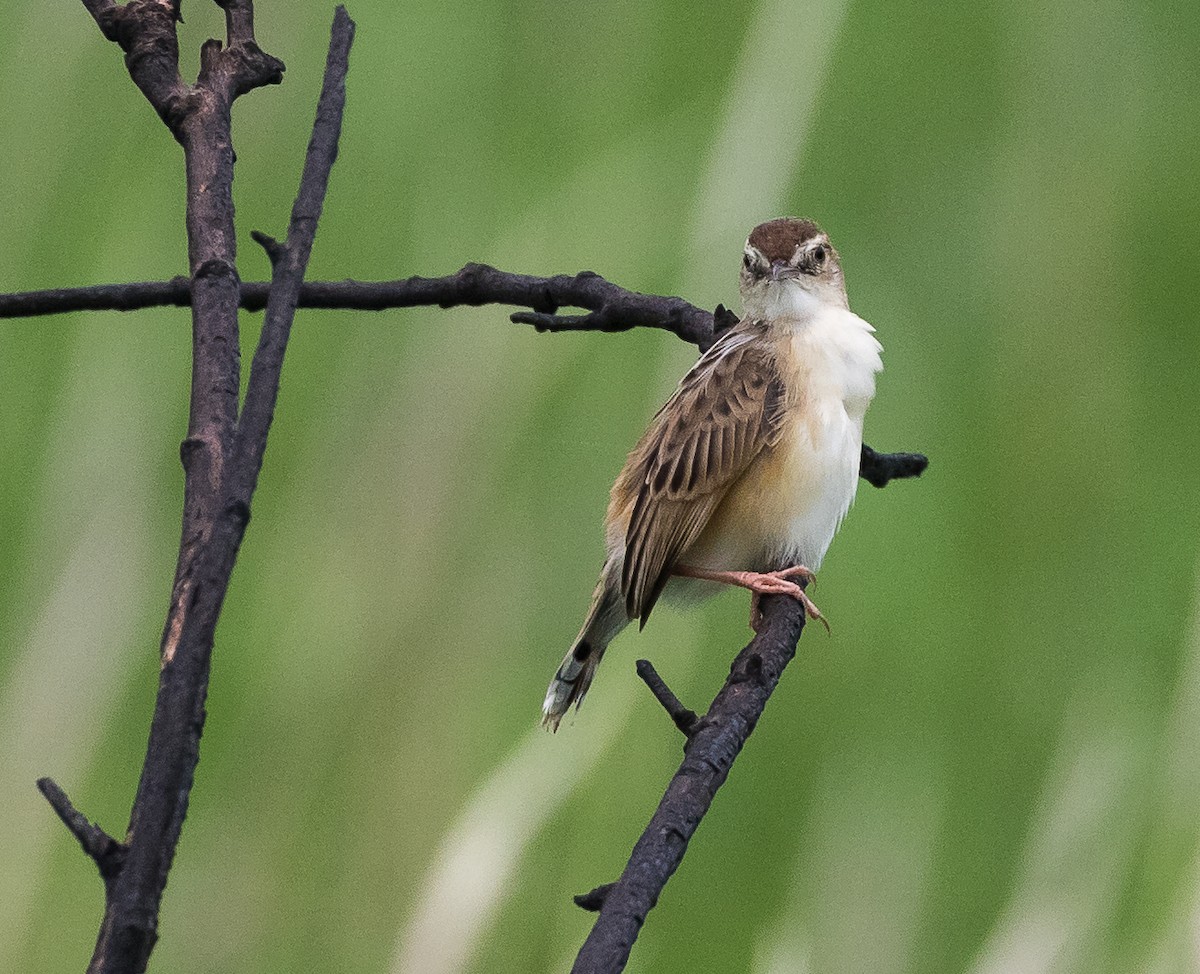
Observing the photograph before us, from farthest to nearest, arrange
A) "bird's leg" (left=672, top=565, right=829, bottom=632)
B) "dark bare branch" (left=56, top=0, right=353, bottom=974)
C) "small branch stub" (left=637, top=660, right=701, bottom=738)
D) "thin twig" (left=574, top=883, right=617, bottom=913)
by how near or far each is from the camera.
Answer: "bird's leg" (left=672, top=565, right=829, bottom=632) → "small branch stub" (left=637, top=660, right=701, bottom=738) → "thin twig" (left=574, top=883, right=617, bottom=913) → "dark bare branch" (left=56, top=0, right=353, bottom=974)

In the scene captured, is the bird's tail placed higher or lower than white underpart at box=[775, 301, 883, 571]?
lower

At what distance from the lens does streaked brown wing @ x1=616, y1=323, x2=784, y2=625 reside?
4.89ft

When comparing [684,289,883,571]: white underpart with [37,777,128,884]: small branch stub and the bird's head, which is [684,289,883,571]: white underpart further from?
[37,777,128,884]: small branch stub

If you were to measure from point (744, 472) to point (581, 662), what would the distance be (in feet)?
0.96

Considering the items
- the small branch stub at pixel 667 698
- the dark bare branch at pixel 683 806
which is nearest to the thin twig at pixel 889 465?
the dark bare branch at pixel 683 806

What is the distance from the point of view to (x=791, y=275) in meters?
1.64

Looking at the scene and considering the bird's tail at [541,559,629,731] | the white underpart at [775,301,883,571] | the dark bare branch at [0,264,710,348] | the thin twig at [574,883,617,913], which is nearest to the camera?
the thin twig at [574,883,617,913]

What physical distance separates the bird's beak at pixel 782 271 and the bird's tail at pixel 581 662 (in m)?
0.38

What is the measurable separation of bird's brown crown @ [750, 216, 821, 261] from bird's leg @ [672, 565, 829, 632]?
0.38 metres

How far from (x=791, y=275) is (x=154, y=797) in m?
1.17

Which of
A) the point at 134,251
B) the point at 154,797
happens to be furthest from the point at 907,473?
the point at 134,251

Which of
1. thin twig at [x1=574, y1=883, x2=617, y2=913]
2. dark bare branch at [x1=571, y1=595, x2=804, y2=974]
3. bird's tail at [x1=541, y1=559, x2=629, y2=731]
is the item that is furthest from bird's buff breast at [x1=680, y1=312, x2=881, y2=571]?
thin twig at [x1=574, y1=883, x2=617, y2=913]

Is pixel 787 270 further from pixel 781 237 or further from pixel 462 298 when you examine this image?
pixel 462 298

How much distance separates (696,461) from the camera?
151cm
